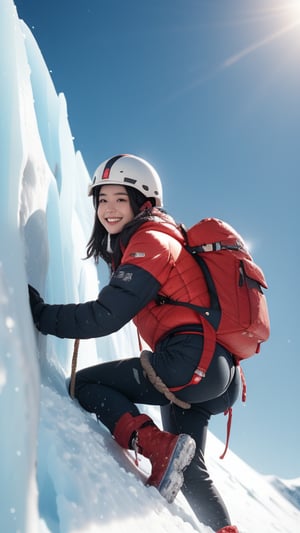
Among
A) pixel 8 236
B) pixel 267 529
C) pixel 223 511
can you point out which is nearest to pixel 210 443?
pixel 267 529

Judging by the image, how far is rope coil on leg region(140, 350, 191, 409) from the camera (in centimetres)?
237

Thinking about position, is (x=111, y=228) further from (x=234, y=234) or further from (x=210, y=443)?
(x=210, y=443)

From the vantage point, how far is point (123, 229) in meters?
2.46

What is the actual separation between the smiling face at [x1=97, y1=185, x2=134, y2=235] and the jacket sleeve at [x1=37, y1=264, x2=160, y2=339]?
1.95ft

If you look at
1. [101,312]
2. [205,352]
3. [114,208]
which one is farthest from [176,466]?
[114,208]

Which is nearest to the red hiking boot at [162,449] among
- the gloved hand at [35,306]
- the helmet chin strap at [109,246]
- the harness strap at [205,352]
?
the harness strap at [205,352]

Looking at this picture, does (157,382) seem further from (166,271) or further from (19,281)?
(19,281)

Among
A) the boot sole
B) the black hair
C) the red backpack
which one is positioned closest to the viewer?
the boot sole

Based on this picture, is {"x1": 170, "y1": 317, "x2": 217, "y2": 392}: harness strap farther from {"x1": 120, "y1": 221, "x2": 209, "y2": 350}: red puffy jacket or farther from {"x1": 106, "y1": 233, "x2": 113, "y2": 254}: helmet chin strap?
{"x1": 106, "y1": 233, "x2": 113, "y2": 254}: helmet chin strap

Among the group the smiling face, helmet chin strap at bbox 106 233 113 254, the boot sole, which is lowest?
the boot sole

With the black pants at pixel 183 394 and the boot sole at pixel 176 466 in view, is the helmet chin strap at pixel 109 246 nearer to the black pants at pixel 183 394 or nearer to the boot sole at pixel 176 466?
the black pants at pixel 183 394

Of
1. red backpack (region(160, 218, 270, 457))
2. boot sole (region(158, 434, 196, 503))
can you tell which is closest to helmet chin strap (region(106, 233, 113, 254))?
red backpack (region(160, 218, 270, 457))

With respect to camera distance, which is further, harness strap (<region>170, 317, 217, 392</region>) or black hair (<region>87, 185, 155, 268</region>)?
black hair (<region>87, 185, 155, 268</region>)

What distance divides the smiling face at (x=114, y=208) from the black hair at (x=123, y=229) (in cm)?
3
